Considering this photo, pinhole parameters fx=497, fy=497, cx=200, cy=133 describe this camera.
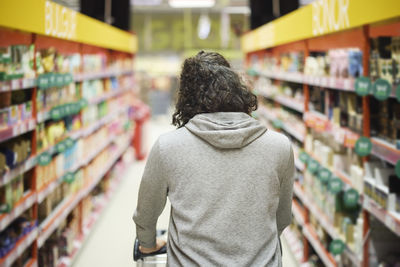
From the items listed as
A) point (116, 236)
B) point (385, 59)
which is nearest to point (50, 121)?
point (116, 236)

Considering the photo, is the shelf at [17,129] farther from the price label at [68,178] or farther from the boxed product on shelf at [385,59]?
the boxed product on shelf at [385,59]

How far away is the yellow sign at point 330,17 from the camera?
2625 millimetres

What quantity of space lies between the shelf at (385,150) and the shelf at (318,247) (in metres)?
1.27

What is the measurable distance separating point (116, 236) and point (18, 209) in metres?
2.36

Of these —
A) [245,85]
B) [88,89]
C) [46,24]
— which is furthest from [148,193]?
[88,89]

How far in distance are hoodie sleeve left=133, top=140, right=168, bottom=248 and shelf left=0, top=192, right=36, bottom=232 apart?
4.89 feet

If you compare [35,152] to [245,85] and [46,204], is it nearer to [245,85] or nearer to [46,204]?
[46,204]

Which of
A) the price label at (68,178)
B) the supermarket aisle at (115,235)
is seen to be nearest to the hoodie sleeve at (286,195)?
the supermarket aisle at (115,235)

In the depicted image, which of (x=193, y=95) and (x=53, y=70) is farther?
(x=53, y=70)

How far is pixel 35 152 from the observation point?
3830 millimetres

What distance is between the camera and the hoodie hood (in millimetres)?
1710

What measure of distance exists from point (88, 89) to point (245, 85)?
4.47m

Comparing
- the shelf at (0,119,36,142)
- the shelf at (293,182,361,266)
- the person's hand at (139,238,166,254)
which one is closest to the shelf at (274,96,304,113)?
the shelf at (293,182,361,266)

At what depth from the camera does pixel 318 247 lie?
4293 mm
